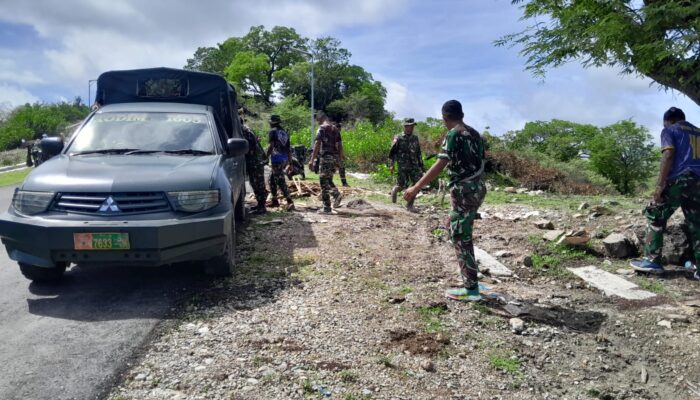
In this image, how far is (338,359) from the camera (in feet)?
11.0

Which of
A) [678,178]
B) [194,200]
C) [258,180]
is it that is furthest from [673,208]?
[258,180]

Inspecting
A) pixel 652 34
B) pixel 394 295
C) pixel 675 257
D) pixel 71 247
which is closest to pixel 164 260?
pixel 71 247

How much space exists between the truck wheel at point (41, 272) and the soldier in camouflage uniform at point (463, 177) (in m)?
3.34

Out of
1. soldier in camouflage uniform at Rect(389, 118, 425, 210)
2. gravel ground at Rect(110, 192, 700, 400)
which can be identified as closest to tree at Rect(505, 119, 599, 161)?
soldier in camouflage uniform at Rect(389, 118, 425, 210)

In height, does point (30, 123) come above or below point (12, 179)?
above

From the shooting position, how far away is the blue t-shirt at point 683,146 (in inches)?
212

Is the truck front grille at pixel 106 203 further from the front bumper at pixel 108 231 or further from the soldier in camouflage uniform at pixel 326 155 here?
the soldier in camouflage uniform at pixel 326 155

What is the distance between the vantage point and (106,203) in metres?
4.18

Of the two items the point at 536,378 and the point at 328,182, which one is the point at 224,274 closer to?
the point at 536,378

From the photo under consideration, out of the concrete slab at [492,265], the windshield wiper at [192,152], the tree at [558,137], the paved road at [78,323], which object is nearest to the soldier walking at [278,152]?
the windshield wiper at [192,152]

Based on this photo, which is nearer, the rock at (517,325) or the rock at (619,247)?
the rock at (517,325)

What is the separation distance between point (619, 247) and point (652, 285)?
43.0 inches

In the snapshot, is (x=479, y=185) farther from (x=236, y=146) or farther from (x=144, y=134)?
(x=144, y=134)

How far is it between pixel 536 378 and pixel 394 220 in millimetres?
5309
